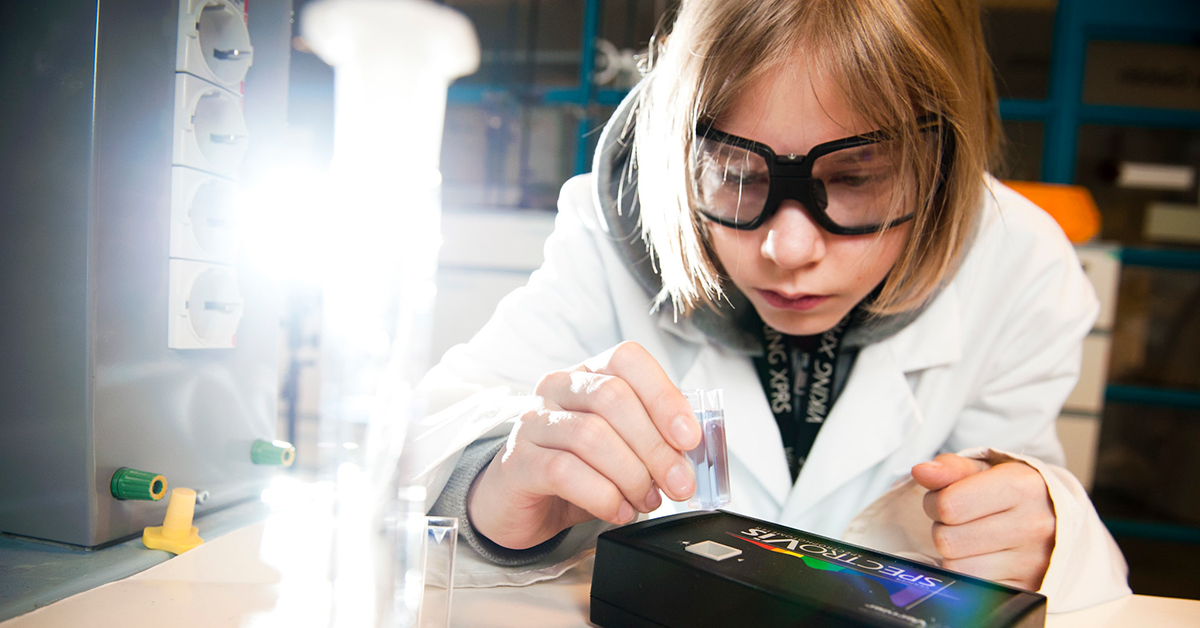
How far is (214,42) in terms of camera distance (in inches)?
20.1

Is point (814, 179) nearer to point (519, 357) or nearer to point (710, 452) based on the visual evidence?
point (710, 452)

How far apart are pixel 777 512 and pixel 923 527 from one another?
188 millimetres

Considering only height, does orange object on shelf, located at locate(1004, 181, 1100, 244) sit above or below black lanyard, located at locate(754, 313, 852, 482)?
above

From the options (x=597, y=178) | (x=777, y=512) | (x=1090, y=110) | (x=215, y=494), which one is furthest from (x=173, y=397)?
(x=1090, y=110)

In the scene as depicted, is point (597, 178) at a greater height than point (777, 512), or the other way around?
point (597, 178)

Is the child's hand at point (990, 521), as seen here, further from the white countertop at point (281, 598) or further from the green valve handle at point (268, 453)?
the green valve handle at point (268, 453)

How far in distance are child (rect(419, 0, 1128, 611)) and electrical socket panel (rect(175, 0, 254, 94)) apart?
29cm

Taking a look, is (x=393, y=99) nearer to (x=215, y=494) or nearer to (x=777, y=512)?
(x=215, y=494)

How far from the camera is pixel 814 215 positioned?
55cm

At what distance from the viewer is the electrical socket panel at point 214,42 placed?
18.7 inches

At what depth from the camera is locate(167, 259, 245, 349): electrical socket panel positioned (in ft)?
1.59

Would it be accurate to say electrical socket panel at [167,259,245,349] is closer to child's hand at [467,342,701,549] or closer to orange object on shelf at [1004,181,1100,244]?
child's hand at [467,342,701,549]

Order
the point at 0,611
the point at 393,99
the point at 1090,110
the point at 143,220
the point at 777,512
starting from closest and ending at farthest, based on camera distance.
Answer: the point at 393,99
the point at 0,611
the point at 143,220
the point at 777,512
the point at 1090,110

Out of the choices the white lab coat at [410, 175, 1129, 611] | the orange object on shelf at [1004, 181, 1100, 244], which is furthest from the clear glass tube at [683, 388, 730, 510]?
the orange object on shelf at [1004, 181, 1100, 244]
